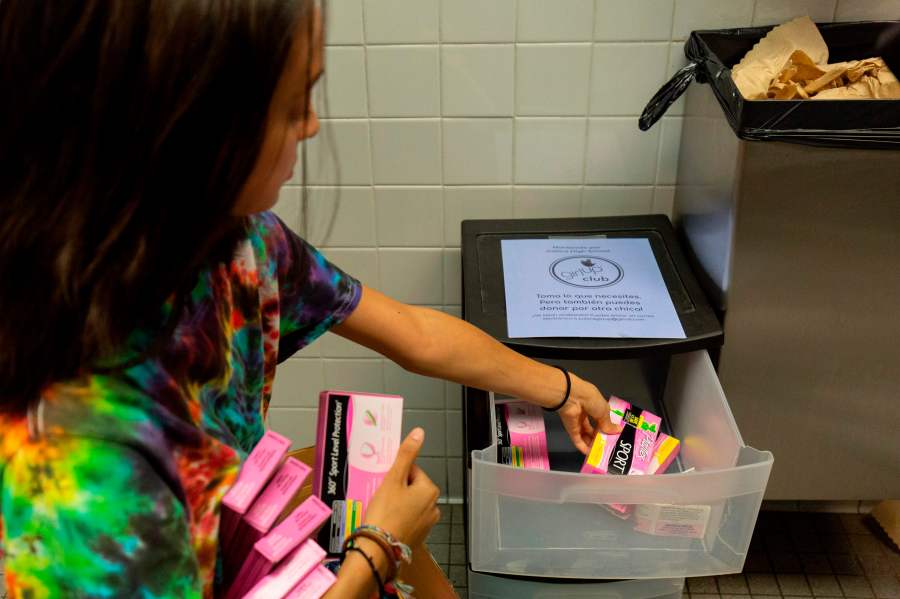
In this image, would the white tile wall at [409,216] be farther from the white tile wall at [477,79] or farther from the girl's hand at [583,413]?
the girl's hand at [583,413]

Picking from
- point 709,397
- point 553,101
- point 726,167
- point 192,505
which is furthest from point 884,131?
point 192,505

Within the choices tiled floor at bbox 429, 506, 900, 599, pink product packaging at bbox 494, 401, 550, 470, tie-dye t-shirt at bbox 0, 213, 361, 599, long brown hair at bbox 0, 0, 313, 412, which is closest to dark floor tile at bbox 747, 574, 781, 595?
tiled floor at bbox 429, 506, 900, 599

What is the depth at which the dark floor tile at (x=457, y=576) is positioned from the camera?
4.96ft

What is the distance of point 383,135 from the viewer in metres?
1.30

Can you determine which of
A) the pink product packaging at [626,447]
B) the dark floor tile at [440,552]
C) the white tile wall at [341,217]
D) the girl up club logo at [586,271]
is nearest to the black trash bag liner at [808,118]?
the girl up club logo at [586,271]

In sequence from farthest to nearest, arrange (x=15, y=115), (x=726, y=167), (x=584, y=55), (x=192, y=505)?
1. (x=584, y=55)
2. (x=726, y=167)
3. (x=192, y=505)
4. (x=15, y=115)

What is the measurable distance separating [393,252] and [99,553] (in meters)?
0.94

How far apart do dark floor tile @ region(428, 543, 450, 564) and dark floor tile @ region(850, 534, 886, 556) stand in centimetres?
84

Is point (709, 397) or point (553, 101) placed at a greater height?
point (553, 101)

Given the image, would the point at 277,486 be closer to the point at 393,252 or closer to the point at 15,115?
the point at 15,115

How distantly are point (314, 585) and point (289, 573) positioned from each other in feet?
0.08

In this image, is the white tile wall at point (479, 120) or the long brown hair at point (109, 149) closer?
the long brown hair at point (109, 149)

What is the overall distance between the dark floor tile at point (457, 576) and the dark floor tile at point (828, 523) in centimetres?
76

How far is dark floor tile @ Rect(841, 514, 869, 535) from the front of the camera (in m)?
1.60
